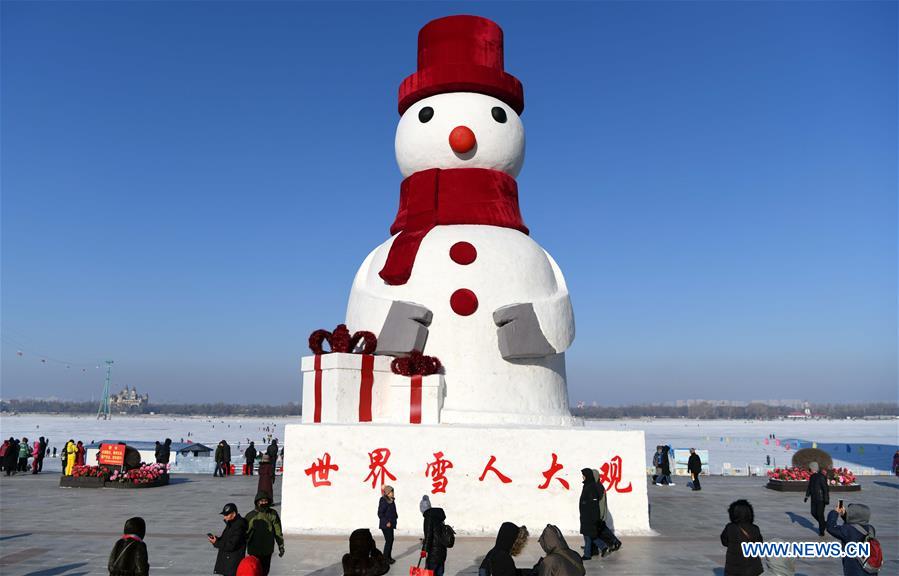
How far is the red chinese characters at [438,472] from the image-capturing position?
11.3 metres

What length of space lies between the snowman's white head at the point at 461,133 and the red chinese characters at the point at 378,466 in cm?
619

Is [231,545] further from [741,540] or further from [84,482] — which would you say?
[84,482]

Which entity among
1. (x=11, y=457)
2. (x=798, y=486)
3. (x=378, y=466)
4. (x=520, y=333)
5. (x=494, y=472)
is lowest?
(x=798, y=486)

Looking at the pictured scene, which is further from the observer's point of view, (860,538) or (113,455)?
(113,455)

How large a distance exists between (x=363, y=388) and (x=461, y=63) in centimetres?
705

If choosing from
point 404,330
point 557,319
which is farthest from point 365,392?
point 557,319

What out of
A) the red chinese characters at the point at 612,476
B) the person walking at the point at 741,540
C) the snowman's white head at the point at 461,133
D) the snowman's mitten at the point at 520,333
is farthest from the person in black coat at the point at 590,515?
the snowman's white head at the point at 461,133

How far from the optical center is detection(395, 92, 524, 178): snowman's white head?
545 inches

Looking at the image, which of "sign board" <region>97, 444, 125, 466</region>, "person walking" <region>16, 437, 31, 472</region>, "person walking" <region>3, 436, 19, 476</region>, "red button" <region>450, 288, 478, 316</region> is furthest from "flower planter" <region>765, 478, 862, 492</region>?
"person walking" <region>16, 437, 31, 472</region>

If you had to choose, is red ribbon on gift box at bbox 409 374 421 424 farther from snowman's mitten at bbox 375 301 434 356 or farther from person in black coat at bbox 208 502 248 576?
person in black coat at bbox 208 502 248 576

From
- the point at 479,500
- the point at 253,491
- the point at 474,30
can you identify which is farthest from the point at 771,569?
the point at 253,491

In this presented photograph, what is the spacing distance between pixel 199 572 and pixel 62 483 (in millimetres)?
12169

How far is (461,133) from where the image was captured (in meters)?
13.6

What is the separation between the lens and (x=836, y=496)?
1839 cm
